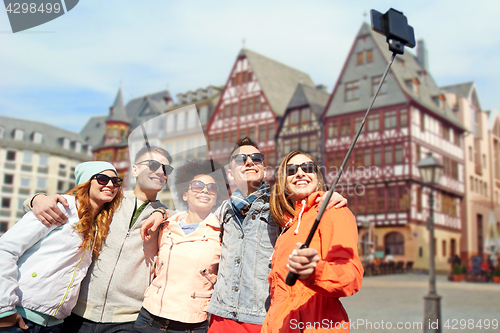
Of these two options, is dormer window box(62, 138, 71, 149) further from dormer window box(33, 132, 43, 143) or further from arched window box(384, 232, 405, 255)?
arched window box(384, 232, 405, 255)

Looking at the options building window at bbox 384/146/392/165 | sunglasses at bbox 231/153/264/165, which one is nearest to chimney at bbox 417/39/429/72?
building window at bbox 384/146/392/165

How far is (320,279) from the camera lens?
1716 mm

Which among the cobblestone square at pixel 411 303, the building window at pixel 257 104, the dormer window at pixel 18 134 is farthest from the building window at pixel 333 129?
the dormer window at pixel 18 134

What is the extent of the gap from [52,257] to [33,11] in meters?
2.78

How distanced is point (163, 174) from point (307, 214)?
1.19 meters

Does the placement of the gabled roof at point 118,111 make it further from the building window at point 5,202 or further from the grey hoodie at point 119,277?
the grey hoodie at point 119,277

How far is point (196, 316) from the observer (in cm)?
258

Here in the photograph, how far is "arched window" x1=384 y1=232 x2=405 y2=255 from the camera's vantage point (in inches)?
839

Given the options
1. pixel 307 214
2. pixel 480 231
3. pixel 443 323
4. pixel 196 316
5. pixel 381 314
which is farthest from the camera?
pixel 480 231

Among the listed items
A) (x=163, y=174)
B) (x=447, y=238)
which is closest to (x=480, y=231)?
(x=447, y=238)

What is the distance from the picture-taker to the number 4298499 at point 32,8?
13.9 ft

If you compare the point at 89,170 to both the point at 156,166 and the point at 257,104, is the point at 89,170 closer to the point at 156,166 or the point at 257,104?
the point at 156,166

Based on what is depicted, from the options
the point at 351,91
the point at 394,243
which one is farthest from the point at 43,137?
the point at 394,243

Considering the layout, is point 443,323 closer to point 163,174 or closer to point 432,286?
point 432,286
